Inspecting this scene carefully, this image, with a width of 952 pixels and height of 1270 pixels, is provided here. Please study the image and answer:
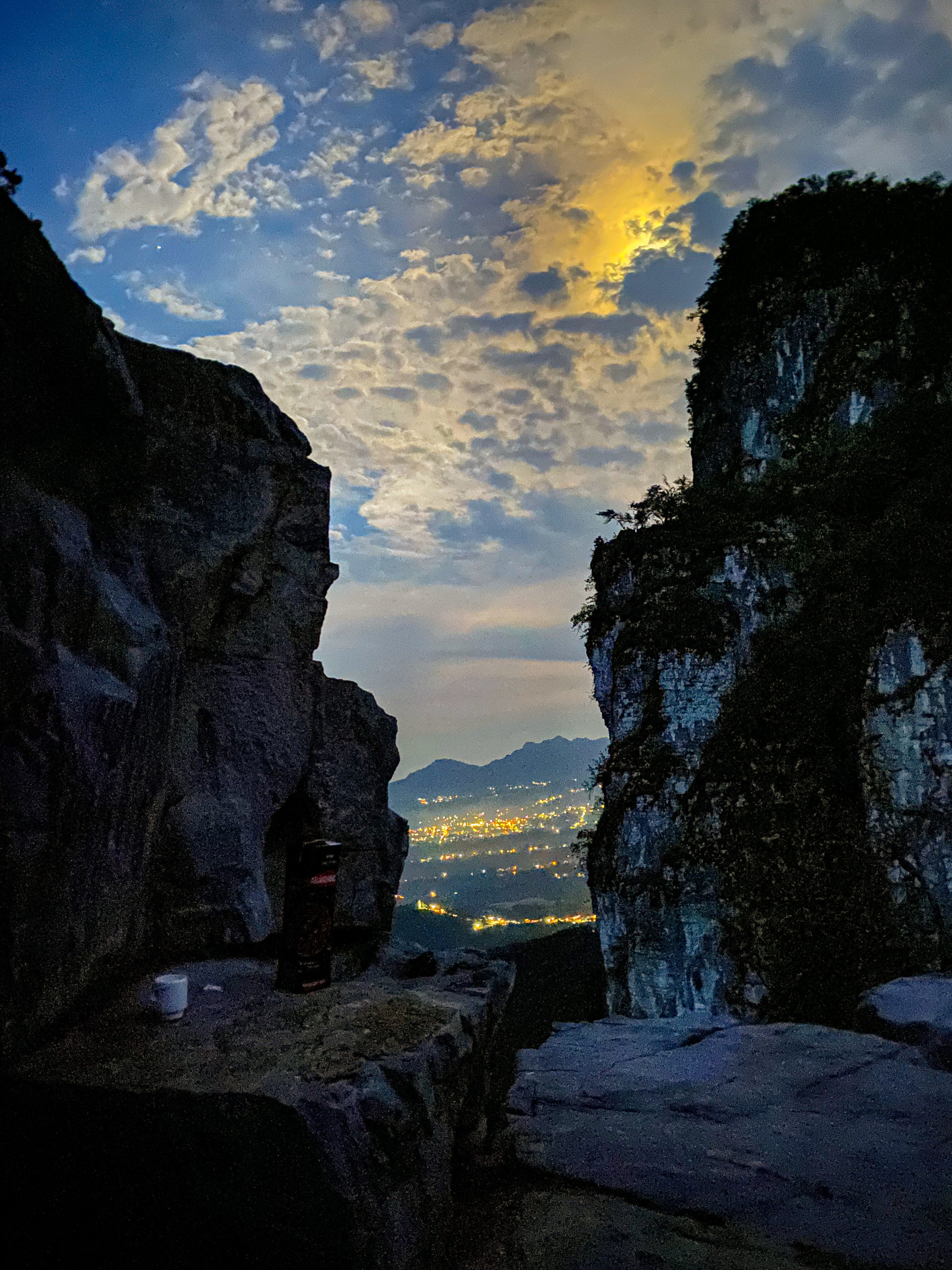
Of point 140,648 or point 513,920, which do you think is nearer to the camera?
point 140,648

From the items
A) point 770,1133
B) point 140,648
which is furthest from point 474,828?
point 770,1133

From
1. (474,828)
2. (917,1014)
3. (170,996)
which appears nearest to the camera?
(170,996)

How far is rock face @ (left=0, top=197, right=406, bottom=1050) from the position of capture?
3.80m

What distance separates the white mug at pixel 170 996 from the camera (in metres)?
3.74

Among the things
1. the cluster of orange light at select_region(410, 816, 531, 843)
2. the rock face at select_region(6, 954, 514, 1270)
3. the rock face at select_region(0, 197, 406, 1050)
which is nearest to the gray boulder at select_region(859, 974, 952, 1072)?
the rock face at select_region(6, 954, 514, 1270)

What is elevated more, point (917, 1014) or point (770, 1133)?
point (770, 1133)

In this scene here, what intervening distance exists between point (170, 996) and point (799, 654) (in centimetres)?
1194

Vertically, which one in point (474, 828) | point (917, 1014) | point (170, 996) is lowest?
point (474, 828)

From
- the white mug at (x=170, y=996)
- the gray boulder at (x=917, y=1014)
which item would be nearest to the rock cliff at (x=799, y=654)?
the gray boulder at (x=917, y=1014)

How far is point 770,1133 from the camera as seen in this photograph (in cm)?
326

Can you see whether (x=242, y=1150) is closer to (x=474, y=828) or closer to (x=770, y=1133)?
(x=770, y=1133)

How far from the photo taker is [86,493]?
502cm

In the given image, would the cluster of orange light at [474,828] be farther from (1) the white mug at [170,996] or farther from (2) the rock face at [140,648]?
(1) the white mug at [170,996]

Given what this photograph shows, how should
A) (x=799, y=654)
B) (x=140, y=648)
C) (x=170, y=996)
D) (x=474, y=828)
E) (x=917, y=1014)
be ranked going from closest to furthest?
(x=170, y=996)
(x=917, y=1014)
(x=140, y=648)
(x=799, y=654)
(x=474, y=828)
